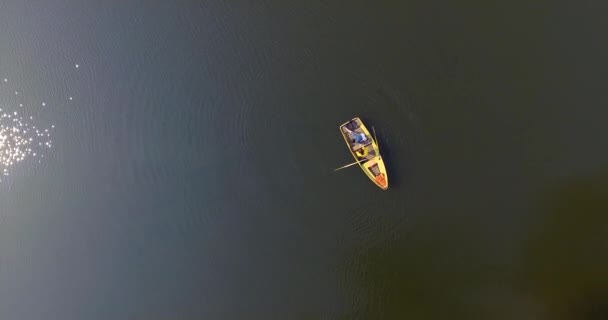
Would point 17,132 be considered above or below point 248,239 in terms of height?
above

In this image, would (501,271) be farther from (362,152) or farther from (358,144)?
(358,144)

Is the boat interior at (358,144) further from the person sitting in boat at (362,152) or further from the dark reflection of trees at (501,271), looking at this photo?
the dark reflection of trees at (501,271)

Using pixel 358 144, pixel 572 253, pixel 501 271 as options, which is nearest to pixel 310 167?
pixel 358 144

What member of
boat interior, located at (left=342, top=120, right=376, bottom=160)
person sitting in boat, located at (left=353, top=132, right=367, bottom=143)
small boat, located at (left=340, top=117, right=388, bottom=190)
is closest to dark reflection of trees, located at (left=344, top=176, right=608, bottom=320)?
small boat, located at (left=340, top=117, right=388, bottom=190)

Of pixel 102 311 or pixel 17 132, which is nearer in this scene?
pixel 102 311

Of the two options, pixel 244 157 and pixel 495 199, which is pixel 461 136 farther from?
pixel 244 157

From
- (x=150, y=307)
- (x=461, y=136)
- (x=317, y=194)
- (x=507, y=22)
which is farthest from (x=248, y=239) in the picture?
(x=507, y=22)

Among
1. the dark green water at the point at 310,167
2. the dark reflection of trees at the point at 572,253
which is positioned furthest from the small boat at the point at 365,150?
the dark reflection of trees at the point at 572,253
